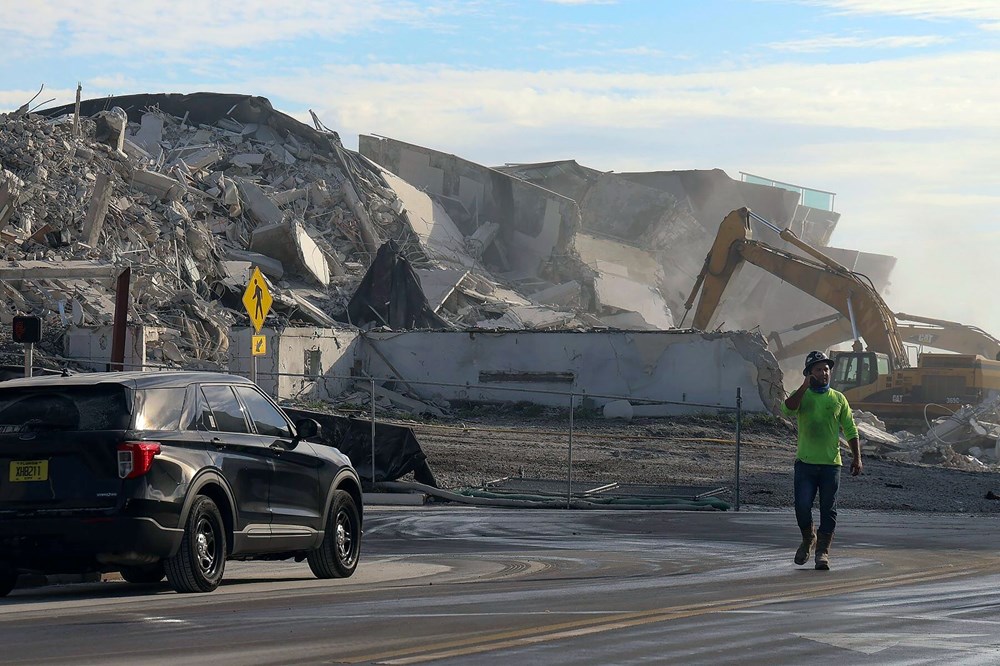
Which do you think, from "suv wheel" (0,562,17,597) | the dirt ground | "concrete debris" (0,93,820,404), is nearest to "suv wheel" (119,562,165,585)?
"suv wheel" (0,562,17,597)

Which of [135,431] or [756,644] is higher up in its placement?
[135,431]

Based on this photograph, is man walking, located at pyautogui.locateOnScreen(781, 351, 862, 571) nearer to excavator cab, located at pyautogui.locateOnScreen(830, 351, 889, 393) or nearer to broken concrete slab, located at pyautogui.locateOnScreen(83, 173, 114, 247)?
broken concrete slab, located at pyautogui.locateOnScreen(83, 173, 114, 247)

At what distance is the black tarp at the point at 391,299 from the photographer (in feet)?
134

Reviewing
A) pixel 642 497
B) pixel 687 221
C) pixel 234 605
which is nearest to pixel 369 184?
pixel 687 221

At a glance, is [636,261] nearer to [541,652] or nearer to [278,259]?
[278,259]

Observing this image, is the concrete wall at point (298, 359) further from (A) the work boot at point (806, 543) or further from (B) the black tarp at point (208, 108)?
(A) the work boot at point (806, 543)

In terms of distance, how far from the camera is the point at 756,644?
24.0 ft

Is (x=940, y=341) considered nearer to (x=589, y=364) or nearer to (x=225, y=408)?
(x=589, y=364)

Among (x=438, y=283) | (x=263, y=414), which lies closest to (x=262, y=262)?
(x=438, y=283)

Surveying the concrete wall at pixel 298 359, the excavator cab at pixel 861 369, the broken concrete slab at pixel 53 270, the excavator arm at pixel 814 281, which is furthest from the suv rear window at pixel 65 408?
the excavator arm at pixel 814 281

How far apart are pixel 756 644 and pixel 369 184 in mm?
45800

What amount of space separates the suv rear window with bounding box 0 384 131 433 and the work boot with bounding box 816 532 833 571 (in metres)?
5.98

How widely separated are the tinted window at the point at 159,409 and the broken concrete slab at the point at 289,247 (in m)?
33.3

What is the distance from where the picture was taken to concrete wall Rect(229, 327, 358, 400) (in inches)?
1346
